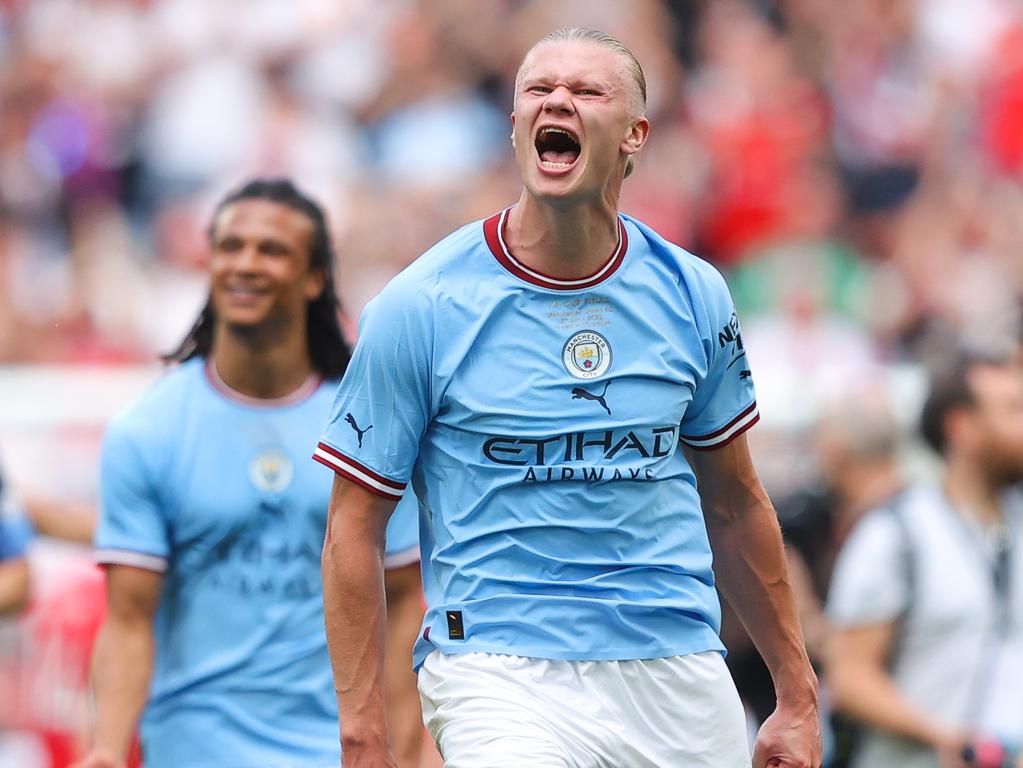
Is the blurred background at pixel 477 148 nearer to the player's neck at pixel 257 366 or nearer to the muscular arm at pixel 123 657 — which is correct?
the player's neck at pixel 257 366

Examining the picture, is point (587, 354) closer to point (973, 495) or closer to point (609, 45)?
point (609, 45)

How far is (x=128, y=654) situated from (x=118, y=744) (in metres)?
0.25

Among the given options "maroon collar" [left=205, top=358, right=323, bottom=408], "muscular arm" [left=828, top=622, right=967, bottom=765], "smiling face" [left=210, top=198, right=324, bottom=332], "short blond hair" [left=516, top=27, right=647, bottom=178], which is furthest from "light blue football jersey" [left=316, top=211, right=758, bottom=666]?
"muscular arm" [left=828, top=622, right=967, bottom=765]

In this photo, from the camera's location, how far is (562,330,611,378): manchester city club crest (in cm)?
436

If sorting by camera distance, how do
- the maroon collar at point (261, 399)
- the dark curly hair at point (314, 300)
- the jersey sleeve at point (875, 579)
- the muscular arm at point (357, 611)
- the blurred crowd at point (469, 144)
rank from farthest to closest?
1. the blurred crowd at point (469, 144)
2. the jersey sleeve at point (875, 579)
3. the dark curly hair at point (314, 300)
4. the maroon collar at point (261, 399)
5. the muscular arm at point (357, 611)

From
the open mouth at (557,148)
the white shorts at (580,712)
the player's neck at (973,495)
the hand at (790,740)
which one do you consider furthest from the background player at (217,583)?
the player's neck at (973,495)

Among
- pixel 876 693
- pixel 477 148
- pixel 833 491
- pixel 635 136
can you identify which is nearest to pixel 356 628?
pixel 635 136

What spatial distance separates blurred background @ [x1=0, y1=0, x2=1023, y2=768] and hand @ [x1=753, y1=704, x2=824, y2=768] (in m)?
6.71

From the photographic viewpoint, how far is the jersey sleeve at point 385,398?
14.2ft

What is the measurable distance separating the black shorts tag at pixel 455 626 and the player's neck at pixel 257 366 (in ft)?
6.03

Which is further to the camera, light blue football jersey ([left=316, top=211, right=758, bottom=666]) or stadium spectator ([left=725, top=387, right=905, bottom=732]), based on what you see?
stadium spectator ([left=725, top=387, right=905, bottom=732])

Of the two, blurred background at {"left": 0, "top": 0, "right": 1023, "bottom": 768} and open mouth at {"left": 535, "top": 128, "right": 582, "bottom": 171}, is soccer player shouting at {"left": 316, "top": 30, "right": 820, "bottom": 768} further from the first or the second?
blurred background at {"left": 0, "top": 0, "right": 1023, "bottom": 768}

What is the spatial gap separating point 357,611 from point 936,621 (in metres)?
3.06

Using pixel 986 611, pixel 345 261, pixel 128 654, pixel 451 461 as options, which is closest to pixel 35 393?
pixel 345 261
